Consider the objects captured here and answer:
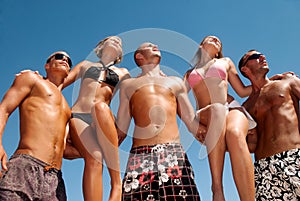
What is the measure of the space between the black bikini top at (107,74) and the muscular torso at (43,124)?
0.94m

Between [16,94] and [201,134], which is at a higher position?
[16,94]

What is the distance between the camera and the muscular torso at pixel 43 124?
6.04 m

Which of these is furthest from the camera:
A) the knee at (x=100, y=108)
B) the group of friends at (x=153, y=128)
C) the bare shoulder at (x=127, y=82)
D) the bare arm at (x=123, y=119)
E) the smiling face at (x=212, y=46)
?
the smiling face at (x=212, y=46)

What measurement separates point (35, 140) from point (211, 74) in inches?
128

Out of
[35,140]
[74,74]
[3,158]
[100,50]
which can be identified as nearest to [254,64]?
[100,50]

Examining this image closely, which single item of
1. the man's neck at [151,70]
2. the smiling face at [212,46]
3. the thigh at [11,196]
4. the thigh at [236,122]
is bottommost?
the thigh at [11,196]

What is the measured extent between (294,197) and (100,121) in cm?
329

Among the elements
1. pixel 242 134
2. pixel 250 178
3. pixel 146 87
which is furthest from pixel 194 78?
pixel 250 178

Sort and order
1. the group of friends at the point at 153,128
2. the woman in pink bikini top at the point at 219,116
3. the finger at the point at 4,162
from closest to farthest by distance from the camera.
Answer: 1. the finger at the point at 4,162
2. the woman in pink bikini top at the point at 219,116
3. the group of friends at the point at 153,128

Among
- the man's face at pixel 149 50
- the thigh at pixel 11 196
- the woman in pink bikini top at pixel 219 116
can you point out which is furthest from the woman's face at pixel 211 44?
the thigh at pixel 11 196

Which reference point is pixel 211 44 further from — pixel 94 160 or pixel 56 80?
pixel 94 160

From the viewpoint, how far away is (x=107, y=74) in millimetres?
7609

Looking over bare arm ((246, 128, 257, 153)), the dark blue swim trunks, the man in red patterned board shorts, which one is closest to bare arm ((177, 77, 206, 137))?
the man in red patterned board shorts

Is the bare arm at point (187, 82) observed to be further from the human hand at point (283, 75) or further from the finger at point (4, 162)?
the finger at point (4, 162)
